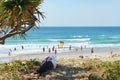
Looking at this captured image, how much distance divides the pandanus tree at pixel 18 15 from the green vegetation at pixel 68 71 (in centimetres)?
226

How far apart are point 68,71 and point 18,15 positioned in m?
4.30

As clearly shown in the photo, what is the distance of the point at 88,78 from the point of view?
1388 cm

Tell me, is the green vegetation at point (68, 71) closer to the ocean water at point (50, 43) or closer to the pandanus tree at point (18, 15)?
the pandanus tree at point (18, 15)

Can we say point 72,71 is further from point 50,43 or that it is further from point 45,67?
point 50,43

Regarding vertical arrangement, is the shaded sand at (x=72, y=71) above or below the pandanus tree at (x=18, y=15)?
below

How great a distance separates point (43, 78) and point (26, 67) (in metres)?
1.59

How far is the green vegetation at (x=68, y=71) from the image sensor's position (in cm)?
1398

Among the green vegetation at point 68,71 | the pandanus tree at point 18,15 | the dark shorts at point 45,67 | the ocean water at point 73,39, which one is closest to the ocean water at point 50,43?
the ocean water at point 73,39

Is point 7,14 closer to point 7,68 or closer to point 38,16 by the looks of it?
point 38,16

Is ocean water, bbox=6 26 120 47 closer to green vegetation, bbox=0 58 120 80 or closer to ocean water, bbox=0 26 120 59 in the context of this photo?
ocean water, bbox=0 26 120 59

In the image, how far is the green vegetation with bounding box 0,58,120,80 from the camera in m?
14.0

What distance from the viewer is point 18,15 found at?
39.5ft

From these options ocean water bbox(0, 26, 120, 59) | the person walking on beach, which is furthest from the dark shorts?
ocean water bbox(0, 26, 120, 59)

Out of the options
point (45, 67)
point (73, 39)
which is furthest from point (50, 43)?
point (45, 67)
